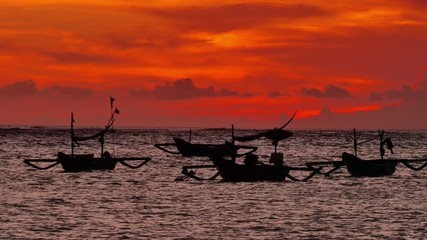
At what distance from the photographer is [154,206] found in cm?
4175

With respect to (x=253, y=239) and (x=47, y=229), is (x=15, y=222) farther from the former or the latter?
(x=253, y=239)

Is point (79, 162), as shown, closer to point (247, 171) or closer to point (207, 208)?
point (247, 171)

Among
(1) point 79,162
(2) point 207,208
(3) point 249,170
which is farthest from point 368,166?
(1) point 79,162

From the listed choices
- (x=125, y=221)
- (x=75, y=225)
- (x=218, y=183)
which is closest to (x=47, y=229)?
(x=75, y=225)

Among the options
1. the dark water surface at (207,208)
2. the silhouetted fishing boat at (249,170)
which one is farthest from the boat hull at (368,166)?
the silhouetted fishing boat at (249,170)

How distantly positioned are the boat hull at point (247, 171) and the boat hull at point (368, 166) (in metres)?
6.99

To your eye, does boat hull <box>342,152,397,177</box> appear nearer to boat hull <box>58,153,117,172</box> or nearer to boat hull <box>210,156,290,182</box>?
boat hull <box>210,156,290,182</box>

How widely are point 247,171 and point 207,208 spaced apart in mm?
12472

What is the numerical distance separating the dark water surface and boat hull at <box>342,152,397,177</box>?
24.3 inches

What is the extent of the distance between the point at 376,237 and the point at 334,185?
23.3m

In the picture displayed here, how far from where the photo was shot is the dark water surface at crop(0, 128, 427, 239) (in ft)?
107

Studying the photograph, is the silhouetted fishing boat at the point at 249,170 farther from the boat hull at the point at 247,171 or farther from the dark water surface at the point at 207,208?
the dark water surface at the point at 207,208

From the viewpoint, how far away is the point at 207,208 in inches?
1603

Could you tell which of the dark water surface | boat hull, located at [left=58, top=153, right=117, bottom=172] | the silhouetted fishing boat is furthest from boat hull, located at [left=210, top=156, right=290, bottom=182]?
boat hull, located at [left=58, top=153, right=117, bottom=172]
